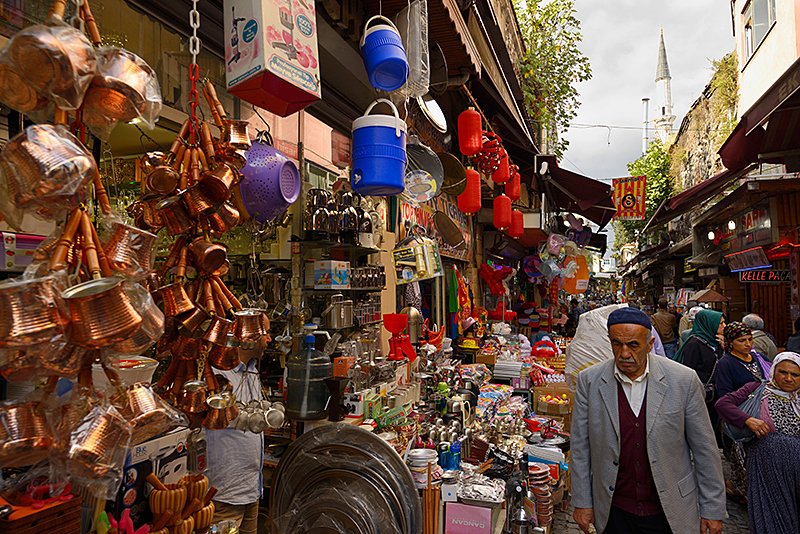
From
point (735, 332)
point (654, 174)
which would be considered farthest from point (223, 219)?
point (654, 174)

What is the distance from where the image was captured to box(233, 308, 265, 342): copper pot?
5.11 feet

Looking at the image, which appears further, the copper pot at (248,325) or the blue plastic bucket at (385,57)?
the blue plastic bucket at (385,57)

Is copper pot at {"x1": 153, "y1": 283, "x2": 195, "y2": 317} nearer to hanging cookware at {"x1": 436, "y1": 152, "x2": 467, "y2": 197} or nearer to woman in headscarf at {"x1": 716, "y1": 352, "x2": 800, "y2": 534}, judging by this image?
woman in headscarf at {"x1": 716, "y1": 352, "x2": 800, "y2": 534}

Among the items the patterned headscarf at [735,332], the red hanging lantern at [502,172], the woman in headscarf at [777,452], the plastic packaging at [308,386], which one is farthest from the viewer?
the red hanging lantern at [502,172]

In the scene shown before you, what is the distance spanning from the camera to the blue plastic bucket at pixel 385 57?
9.95ft

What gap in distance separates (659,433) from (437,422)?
6.20ft

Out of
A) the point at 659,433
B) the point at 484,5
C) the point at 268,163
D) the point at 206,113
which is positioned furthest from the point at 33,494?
the point at 484,5

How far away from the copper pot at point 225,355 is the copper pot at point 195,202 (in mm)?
417

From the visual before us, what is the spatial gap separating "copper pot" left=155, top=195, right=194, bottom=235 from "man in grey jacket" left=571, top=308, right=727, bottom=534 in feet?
7.44

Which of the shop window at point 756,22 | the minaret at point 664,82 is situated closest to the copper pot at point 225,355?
the shop window at point 756,22

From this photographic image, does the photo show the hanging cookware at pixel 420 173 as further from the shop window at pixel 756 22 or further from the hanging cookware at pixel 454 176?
the shop window at pixel 756 22

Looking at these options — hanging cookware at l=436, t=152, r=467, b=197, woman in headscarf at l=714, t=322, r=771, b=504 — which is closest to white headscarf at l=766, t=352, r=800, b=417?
woman in headscarf at l=714, t=322, r=771, b=504

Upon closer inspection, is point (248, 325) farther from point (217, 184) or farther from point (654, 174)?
point (654, 174)

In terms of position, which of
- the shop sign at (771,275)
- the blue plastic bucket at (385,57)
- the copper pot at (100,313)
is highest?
the blue plastic bucket at (385,57)
